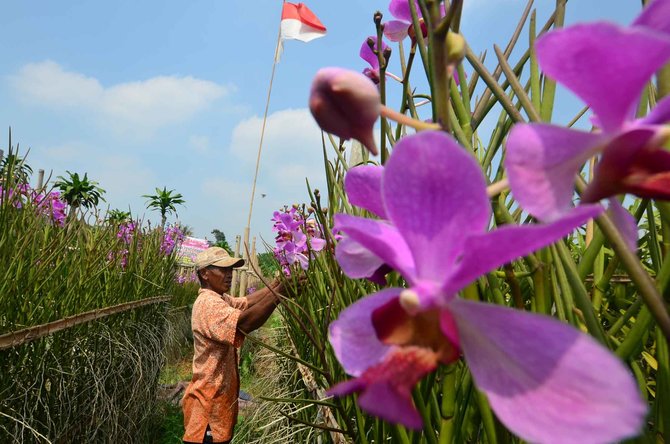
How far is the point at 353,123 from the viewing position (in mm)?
200

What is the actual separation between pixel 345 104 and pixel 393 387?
110 mm

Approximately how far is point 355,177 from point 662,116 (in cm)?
12

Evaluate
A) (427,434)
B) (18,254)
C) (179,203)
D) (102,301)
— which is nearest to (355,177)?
(427,434)

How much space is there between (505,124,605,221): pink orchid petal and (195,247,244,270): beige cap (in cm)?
220

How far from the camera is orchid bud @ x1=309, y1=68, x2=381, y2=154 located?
0.63 ft

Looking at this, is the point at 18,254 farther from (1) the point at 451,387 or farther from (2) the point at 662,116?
(2) the point at 662,116

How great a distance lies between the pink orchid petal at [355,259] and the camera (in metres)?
0.22

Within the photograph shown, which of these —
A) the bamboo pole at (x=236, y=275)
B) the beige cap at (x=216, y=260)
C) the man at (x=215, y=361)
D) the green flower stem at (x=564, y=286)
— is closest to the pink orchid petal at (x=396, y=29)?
the green flower stem at (x=564, y=286)

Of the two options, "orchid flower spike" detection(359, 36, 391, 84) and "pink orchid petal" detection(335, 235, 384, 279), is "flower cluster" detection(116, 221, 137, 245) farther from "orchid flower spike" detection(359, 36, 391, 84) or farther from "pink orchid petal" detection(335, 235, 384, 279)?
"pink orchid petal" detection(335, 235, 384, 279)

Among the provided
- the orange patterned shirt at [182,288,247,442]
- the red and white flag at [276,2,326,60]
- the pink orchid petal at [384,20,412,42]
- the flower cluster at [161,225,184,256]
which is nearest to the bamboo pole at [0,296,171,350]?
the orange patterned shirt at [182,288,247,442]

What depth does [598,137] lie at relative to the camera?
16 centimetres

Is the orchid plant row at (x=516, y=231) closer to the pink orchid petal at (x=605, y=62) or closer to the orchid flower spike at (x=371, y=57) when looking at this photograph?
the pink orchid petal at (x=605, y=62)

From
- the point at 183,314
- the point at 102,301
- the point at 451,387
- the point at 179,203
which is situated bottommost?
the point at 183,314

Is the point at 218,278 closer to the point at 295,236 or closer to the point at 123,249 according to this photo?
the point at 295,236
